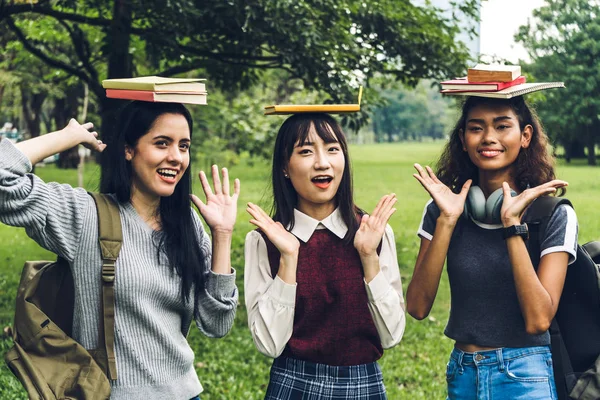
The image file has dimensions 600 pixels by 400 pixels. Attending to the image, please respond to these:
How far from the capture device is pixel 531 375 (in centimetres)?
287

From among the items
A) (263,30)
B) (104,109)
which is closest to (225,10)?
(263,30)

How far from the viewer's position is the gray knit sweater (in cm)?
263

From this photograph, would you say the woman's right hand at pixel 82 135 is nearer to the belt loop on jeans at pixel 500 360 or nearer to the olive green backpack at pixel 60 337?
the olive green backpack at pixel 60 337

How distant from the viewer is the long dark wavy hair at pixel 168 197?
289 cm

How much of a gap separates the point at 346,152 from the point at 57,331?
1244 mm

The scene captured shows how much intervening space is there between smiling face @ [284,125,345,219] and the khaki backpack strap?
70 centimetres

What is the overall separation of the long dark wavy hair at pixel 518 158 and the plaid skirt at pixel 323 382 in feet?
2.73

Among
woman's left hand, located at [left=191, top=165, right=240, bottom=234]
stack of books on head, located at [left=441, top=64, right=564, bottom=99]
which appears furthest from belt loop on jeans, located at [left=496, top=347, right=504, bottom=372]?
woman's left hand, located at [left=191, top=165, right=240, bottom=234]

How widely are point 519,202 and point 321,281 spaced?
0.77m

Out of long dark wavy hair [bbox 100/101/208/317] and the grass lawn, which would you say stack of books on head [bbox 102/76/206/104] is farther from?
the grass lawn

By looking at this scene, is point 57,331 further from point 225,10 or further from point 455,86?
point 225,10

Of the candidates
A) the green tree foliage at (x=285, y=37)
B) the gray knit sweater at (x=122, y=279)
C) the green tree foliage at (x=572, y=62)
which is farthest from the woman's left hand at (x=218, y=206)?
the green tree foliage at (x=572, y=62)

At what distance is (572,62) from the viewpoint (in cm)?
3728

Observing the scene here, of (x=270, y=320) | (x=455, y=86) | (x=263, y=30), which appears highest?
(x=263, y=30)
